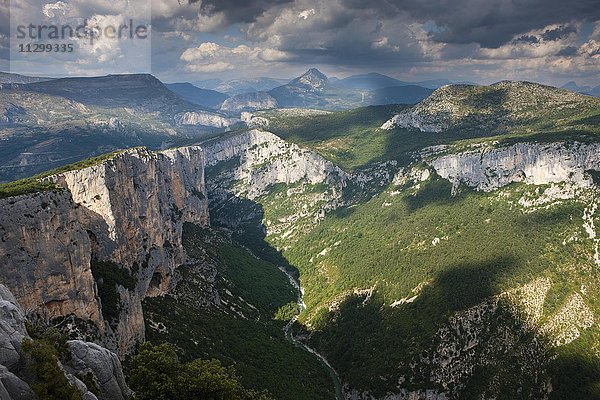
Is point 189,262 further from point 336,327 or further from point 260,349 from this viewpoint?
point 336,327

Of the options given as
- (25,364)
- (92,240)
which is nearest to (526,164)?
(92,240)

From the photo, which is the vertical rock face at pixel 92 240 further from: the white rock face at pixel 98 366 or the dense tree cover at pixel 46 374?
the dense tree cover at pixel 46 374

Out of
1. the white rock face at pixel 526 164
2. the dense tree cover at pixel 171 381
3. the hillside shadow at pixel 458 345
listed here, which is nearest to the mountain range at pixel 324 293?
the dense tree cover at pixel 171 381

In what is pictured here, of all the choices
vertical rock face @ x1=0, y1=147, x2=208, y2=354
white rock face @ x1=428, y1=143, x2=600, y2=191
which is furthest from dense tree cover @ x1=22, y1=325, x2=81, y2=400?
white rock face @ x1=428, y1=143, x2=600, y2=191

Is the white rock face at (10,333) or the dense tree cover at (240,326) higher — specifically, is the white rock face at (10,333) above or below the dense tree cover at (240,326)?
above

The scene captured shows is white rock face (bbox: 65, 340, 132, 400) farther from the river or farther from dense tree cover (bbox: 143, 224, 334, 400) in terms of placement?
the river

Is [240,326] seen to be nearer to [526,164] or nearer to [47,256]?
[47,256]

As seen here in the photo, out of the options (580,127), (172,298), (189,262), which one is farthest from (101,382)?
(580,127)
